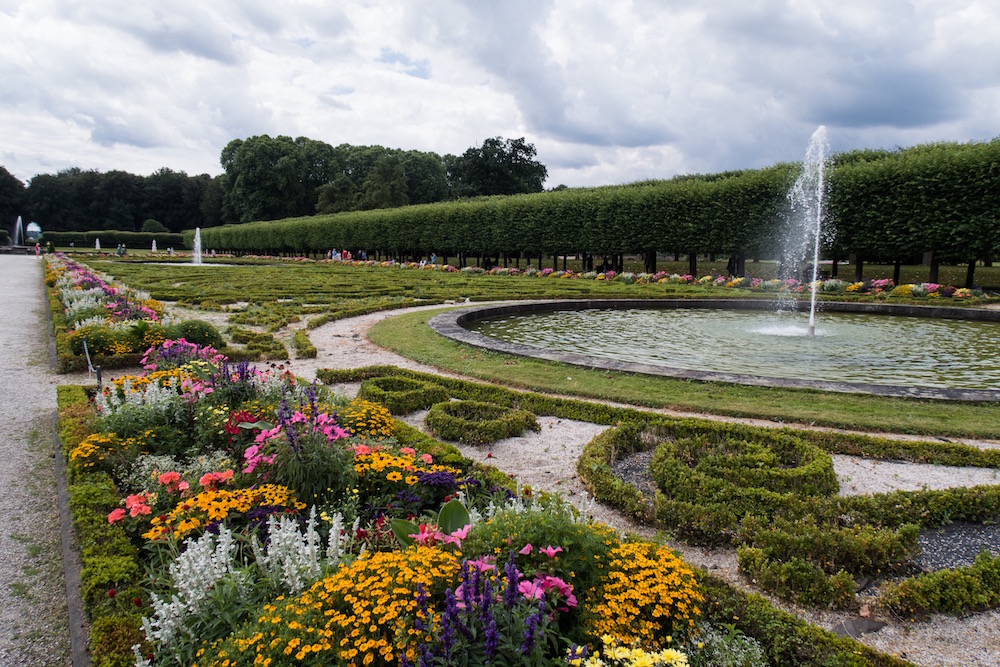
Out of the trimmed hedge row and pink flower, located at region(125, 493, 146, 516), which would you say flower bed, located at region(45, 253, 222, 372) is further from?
the trimmed hedge row

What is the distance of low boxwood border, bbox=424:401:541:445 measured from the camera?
545cm

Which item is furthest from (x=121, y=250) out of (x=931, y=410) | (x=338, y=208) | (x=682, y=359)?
(x=931, y=410)

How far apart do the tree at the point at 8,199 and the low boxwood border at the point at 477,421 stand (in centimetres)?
9396

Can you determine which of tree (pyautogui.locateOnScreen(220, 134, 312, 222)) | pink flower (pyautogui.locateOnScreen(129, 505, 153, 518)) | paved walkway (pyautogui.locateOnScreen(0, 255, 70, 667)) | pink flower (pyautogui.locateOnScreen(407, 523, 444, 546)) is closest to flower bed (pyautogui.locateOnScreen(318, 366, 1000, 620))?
pink flower (pyautogui.locateOnScreen(407, 523, 444, 546))

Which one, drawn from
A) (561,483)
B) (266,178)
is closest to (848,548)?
(561,483)

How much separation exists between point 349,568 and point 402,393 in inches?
151

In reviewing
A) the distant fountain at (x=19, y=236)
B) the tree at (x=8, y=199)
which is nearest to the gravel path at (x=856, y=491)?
the distant fountain at (x=19, y=236)

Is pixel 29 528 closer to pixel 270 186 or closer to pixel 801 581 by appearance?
pixel 801 581

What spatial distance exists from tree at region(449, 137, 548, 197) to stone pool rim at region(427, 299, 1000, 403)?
181 feet

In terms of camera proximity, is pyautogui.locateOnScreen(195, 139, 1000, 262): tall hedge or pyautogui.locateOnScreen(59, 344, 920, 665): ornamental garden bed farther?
pyautogui.locateOnScreen(195, 139, 1000, 262): tall hedge

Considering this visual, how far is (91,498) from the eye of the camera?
3.79m

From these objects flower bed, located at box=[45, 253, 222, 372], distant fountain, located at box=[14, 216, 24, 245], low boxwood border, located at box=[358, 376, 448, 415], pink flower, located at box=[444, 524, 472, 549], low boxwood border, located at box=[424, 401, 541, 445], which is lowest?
low boxwood border, located at box=[424, 401, 541, 445]

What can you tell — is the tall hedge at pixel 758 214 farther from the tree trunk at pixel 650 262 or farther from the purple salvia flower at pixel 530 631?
the purple salvia flower at pixel 530 631

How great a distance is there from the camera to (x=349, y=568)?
2.63 meters
